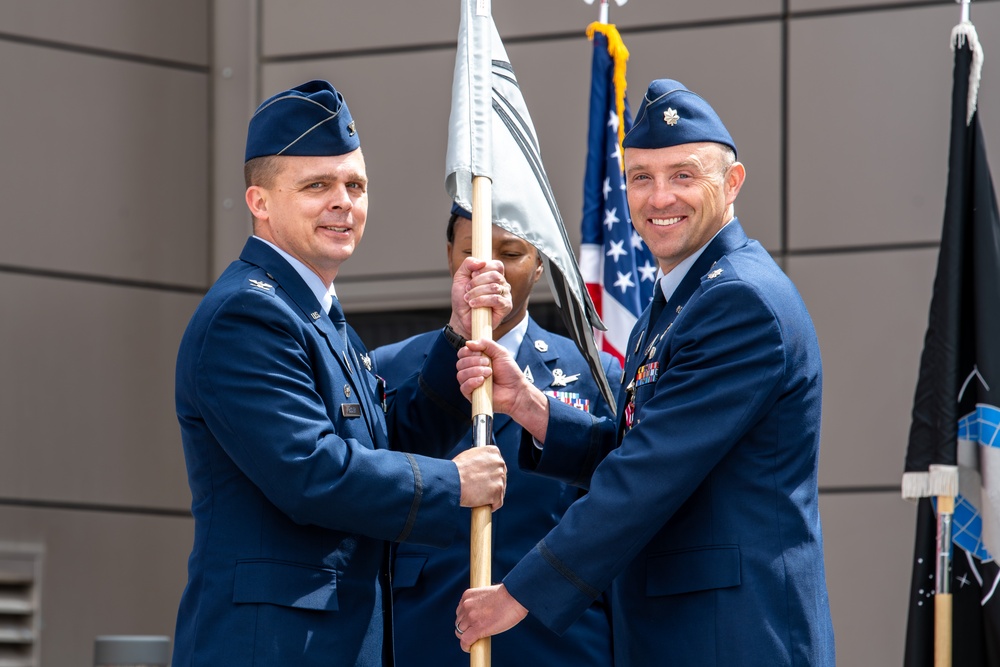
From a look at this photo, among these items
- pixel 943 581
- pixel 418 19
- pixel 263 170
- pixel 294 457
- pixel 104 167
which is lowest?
pixel 943 581

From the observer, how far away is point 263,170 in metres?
3.17

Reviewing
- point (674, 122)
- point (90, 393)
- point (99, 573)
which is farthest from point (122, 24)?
point (674, 122)

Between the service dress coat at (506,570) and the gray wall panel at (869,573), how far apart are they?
85.2 inches

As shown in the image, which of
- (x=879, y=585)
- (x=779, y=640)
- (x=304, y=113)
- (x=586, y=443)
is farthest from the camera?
(x=879, y=585)

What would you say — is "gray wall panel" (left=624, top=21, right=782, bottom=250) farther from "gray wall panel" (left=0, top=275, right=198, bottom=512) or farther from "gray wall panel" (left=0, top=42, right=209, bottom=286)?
"gray wall panel" (left=0, top=275, right=198, bottom=512)

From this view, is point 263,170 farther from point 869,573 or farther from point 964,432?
point 869,573

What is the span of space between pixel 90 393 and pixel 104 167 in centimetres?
102

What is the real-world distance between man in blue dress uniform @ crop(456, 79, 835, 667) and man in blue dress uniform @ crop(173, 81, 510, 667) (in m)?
0.27

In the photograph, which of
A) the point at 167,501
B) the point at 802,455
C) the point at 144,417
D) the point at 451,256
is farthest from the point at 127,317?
the point at 802,455

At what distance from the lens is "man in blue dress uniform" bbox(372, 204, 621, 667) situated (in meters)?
3.54

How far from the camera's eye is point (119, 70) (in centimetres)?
649

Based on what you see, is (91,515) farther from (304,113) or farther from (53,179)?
(304,113)

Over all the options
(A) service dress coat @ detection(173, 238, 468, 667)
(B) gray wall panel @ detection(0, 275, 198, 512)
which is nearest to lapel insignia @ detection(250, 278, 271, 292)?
(A) service dress coat @ detection(173, 238, 468, 667)

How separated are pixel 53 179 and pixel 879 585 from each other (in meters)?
3.90
